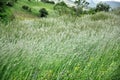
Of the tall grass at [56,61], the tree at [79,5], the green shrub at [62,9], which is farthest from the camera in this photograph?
the tree at [79,5]

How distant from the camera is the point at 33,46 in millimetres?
4992

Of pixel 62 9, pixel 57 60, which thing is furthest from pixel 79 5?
pixel 57 60

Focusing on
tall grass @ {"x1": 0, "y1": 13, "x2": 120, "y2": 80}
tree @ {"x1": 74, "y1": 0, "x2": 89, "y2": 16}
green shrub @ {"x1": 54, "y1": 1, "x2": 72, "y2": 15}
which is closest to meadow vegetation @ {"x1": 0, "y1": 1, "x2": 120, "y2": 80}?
tall grass @ {"x1": 0, "y1": 13, "x2": 120, "y2": 80}

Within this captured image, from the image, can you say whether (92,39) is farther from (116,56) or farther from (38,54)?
(38,54)

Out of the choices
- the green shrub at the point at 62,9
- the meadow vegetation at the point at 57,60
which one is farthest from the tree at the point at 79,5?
the meadow vegetation at the point at 57,60

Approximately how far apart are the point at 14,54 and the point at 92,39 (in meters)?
2.32

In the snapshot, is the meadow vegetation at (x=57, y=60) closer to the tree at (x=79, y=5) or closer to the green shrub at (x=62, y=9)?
the green shrub at (x=62, y=9)

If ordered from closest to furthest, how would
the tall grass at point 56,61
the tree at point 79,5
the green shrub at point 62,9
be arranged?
1. the tall grass at point 56,61
2. the green shrub at point 62,9
3. the tree at point 79,5

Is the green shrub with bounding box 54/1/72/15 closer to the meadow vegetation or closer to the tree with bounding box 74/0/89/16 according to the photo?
the tree with bounding box 74/0/89/16

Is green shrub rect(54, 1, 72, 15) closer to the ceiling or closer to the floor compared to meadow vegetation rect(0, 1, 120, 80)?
closer to the floor

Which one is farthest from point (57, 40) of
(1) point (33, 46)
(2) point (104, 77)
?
(2) point (104, 77)

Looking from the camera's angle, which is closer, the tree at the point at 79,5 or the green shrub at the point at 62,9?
the green shrub at the point at 62,9

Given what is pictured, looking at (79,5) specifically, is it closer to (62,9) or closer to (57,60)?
(62,9)

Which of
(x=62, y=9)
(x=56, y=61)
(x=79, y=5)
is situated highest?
(x=56, y=61)
